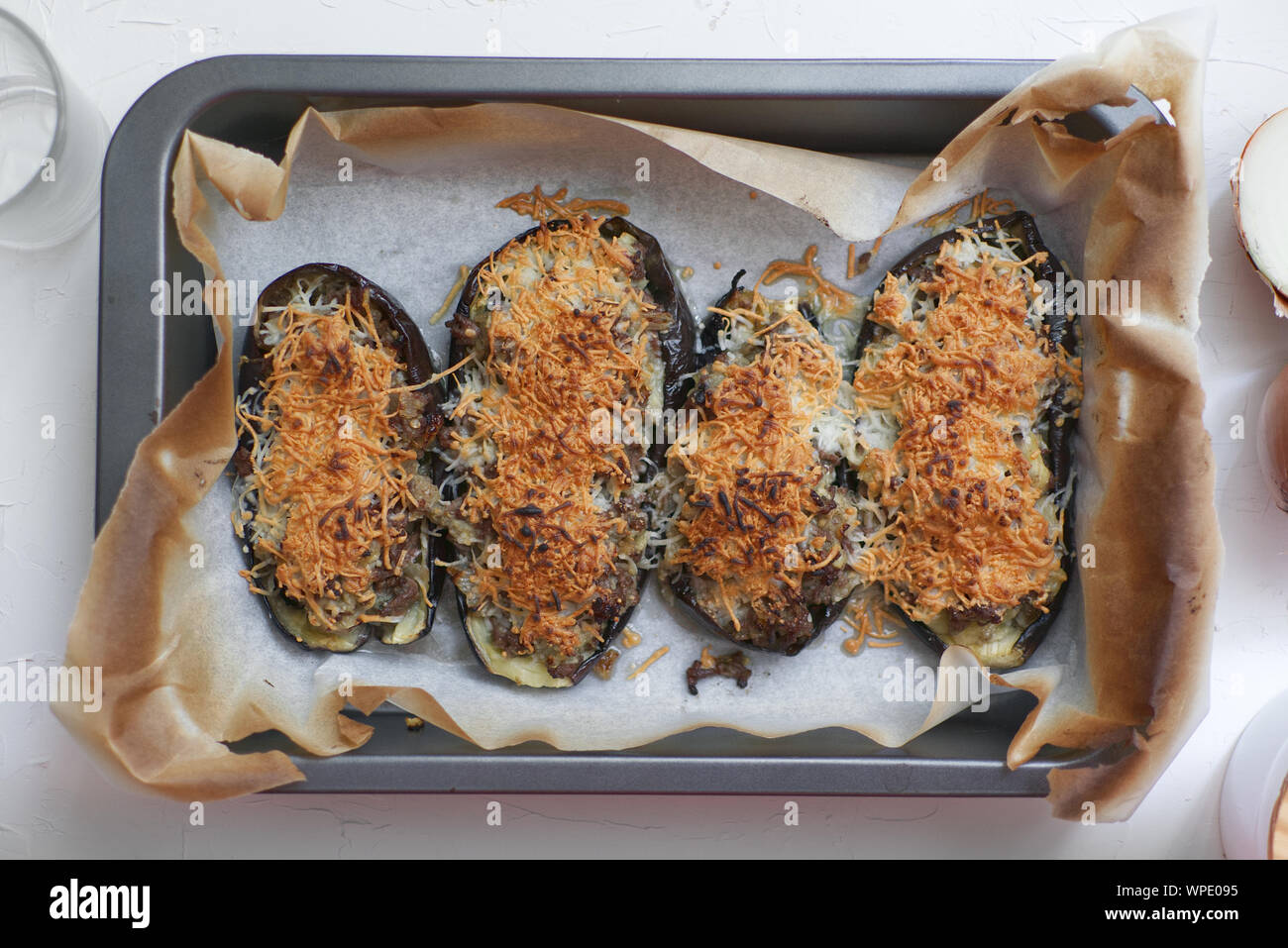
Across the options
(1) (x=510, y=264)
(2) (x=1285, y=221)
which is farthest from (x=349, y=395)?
(2) (x=1285, y=221)

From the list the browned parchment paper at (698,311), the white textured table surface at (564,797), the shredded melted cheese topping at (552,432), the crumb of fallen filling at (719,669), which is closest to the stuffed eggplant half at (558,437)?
the shredded melted cheese topping at (552,432)

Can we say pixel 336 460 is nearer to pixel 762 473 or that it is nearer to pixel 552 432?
pixel 552 432

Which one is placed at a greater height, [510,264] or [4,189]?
[4,189]

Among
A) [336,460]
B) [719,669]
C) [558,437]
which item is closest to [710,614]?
[719,669]

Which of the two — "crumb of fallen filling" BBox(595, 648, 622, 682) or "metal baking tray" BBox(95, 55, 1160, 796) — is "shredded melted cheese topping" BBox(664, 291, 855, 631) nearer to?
"crumb of fallen filling" BBox(595, 648, 622, 682)

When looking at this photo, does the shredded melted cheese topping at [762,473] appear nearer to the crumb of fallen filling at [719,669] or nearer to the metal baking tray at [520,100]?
the crumb of fallen filling at [719,669]

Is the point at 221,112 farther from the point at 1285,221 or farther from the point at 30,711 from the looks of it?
the point at 1285,221
